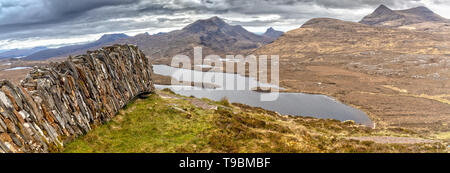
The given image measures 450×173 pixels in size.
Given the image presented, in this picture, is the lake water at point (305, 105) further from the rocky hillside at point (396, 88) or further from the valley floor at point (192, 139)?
the valley floor at point (192, 139)

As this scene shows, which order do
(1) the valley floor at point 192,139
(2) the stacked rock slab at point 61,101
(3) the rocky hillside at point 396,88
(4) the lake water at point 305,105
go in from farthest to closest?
(4) the lake water at point 305,105, (3) the rocky hillside at point 396,88, (1) the valley floor at point 192,139, (2) the stacked rock slab at point 61,101

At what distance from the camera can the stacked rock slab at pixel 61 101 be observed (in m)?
13.1

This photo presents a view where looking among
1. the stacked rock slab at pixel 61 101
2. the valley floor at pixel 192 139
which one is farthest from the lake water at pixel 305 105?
the stacked rock slab at pixel 61 101

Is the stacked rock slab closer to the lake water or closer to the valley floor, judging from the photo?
the valley floor

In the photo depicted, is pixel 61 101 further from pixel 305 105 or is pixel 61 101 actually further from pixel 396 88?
pixel 396 88

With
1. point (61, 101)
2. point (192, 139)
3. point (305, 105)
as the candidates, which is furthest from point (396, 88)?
point (61, 101)

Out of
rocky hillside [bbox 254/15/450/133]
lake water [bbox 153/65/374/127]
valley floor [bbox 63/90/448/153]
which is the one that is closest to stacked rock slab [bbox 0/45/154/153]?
valley floor [bbox 63/90/448/153]

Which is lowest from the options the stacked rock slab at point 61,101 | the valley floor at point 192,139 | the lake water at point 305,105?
the lake water at point 305,105

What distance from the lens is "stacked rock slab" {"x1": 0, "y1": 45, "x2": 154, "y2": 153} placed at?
13086 millimetres

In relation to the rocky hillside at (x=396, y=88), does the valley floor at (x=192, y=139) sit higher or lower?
higher

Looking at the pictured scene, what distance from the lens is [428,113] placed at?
65.1 metres

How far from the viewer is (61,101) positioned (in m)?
17.1
